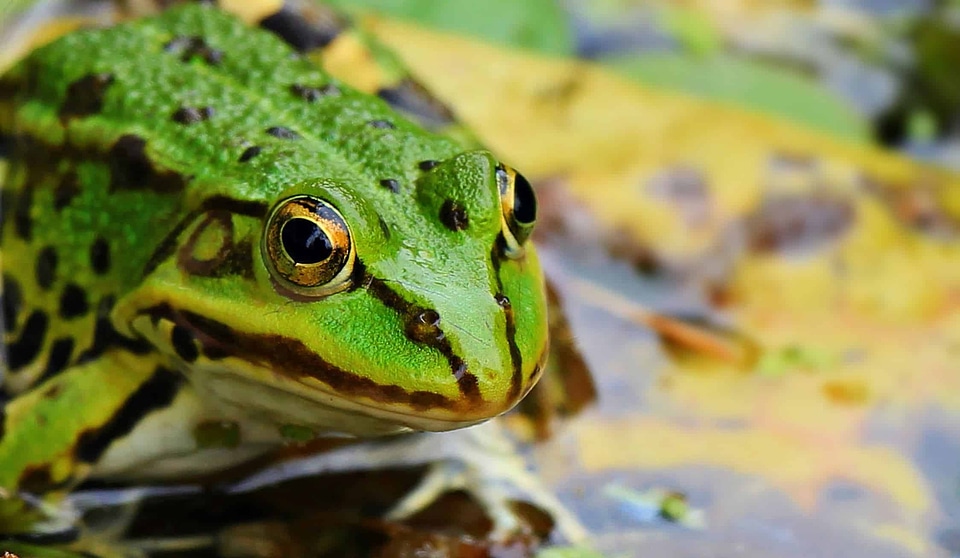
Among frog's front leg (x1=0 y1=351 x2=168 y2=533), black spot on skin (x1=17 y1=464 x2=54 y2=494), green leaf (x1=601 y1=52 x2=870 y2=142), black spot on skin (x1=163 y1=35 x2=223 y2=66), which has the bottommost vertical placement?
black spot on skin (x1=17 y1=464 x2=54 y2=494)

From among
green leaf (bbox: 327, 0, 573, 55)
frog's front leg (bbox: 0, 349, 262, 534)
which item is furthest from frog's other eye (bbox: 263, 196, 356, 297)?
green leaf (bbox: 327, 0, 573, 55)

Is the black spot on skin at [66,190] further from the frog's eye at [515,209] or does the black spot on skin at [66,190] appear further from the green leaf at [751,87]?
the green leaf at [751,87]

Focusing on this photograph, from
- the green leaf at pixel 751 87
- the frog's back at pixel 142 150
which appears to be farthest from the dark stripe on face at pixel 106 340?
the green leaf at pixel 751 87

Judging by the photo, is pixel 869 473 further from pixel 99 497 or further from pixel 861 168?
pixel 99 497

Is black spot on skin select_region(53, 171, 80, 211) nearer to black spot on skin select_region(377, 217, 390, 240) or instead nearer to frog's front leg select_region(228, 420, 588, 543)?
frog's front leg select_region(228, 420, 588, 543)

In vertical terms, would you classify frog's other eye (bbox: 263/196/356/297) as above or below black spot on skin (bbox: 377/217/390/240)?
below

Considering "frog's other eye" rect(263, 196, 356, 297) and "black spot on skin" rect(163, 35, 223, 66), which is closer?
"frog's other eye" rect(263, 196, 356, 297)

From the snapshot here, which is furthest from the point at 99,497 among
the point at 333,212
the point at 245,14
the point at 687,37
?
the point at 687,37
